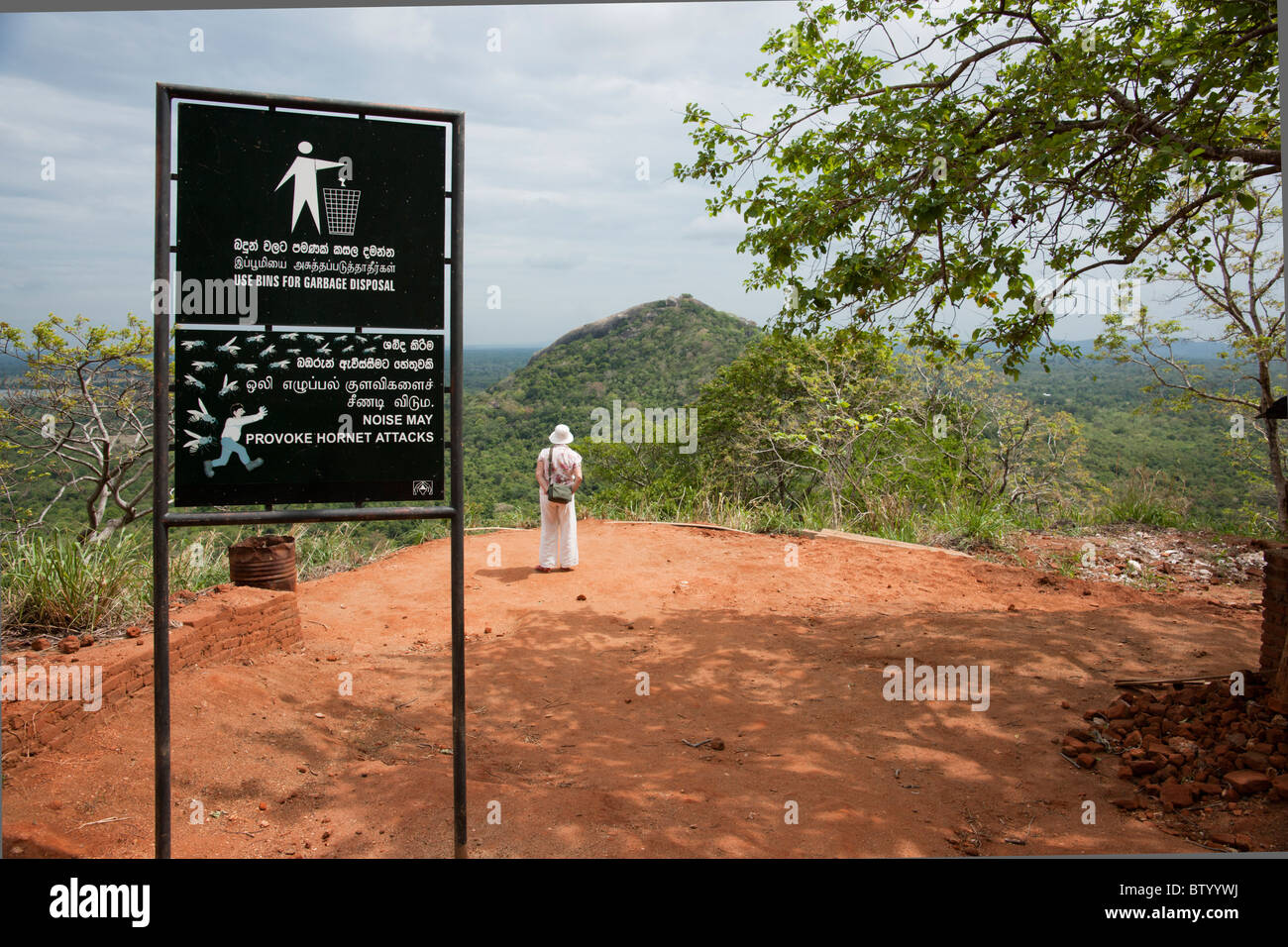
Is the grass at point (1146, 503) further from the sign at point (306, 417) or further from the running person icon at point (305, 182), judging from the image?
the running person icon at point (305, 182)

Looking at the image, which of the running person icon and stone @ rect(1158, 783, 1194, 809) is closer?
the running person icon

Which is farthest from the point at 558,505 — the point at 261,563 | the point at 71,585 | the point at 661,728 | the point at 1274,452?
the point at 1274,452

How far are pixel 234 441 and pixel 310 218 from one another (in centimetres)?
92

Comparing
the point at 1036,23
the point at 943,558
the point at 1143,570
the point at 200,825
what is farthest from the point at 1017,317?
the point at 200,825

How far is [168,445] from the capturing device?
2938 millimetres

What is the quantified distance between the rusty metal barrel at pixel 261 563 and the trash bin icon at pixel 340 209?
4.37 m

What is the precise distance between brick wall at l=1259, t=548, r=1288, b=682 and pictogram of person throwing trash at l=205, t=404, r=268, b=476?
214 inches

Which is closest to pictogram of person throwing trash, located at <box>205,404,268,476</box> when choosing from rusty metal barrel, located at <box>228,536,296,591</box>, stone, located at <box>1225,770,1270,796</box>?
rusty metal barrel, located at <box>228,536,296,591</box>

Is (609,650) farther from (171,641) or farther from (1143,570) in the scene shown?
(1143,570)

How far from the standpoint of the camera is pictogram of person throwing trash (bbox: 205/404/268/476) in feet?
9.69

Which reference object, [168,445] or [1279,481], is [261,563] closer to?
[168,445]

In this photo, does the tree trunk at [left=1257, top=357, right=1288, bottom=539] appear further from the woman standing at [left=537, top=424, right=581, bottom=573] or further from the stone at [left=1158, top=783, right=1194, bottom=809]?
the woman standing at [left=537, top=424, right=581, bottom=573]

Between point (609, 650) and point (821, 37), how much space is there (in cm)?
526
